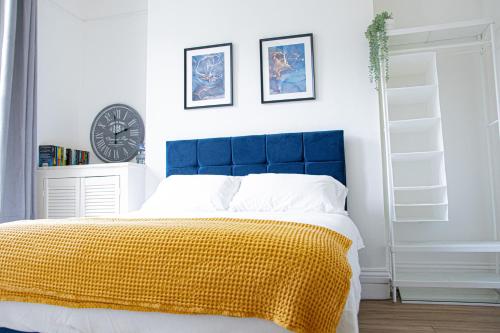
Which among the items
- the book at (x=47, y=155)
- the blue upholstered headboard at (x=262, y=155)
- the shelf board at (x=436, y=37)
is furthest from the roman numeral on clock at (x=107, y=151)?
the shelf board at (x=436, y=37)

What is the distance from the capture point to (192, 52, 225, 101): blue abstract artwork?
121 inches

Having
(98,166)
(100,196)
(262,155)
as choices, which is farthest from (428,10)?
(100,196)

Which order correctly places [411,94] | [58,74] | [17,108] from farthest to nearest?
[58,74]
[17,108]
[411,94]

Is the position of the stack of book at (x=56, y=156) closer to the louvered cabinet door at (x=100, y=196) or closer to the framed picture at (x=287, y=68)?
the louvered cabinet door at (x=100, y=196)

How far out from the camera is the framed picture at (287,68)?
2898 mm

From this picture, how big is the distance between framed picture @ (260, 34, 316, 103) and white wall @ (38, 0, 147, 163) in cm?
139

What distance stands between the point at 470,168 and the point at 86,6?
4.03 metres

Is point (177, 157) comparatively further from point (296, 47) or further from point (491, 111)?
point (491, 111)

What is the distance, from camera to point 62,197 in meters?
3.12

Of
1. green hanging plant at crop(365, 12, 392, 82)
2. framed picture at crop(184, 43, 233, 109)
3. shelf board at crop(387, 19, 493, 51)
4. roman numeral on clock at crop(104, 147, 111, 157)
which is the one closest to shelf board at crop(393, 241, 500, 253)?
green hanging plant at crop(365, 12, 392, 82)

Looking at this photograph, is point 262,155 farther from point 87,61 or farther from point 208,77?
point 87,61

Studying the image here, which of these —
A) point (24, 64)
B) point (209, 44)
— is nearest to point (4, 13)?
point (24, 64)

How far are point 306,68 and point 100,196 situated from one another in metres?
1.97

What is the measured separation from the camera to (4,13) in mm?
→ 3045
